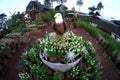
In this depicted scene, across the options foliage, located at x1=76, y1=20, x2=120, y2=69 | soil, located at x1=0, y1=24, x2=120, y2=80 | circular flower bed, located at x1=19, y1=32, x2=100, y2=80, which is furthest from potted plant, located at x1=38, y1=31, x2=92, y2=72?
foliage, located at x1=76, y1=20, x2=120, y2=69

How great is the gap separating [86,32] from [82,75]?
10.6m

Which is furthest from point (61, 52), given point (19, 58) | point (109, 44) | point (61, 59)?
point (109, 44)

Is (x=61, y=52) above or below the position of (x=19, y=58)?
above

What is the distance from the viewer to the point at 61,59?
6629 millimetres

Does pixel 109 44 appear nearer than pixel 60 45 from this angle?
No

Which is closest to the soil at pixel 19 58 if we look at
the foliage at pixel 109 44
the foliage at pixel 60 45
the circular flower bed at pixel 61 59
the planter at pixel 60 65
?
the foliage at pixel 109 44

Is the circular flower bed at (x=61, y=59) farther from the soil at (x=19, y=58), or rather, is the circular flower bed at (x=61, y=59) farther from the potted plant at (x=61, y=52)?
the soil at (x=19, y=58)

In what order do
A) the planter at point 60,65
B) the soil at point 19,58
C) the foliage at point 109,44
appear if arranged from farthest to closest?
the foliage at point 109,44, the soil at point 19,58, the planter at point 60,65

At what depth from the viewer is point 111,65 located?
12.5 m

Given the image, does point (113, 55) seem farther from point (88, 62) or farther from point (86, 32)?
point (88, 62)

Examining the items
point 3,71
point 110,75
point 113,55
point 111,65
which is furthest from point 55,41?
point 113,55

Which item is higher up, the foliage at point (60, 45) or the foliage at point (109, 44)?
the foliage at point (60, 45)

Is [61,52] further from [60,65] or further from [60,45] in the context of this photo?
[60,65]

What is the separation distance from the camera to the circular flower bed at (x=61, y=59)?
261 inches
